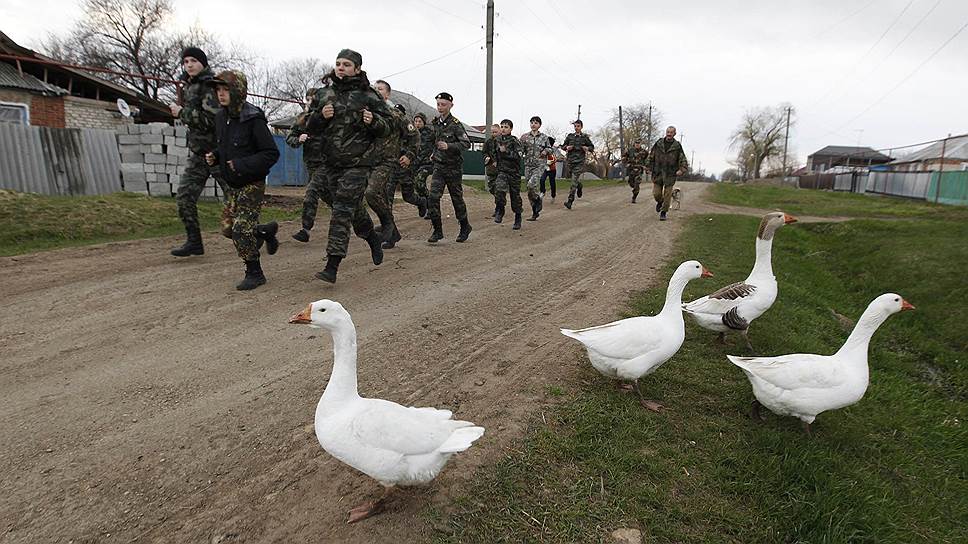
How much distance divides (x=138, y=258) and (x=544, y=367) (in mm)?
6391

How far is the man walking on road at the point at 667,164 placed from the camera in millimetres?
13219

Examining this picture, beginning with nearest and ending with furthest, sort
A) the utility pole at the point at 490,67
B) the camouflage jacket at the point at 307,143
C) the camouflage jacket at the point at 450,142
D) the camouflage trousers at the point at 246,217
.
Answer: the camouflage trousers at the point at 246,217, the camouflage jacket at the point at 307,143, the camouflage jacket at the point at 450,142, the utility pole at the point at 490,67

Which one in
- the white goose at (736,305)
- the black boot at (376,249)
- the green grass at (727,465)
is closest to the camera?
the green grass at (727,465)

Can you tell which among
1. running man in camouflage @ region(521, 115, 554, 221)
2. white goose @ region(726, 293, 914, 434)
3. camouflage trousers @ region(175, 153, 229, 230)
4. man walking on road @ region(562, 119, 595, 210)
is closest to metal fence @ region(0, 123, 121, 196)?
camouflage trousers @ region(175, 153, 229, 230)

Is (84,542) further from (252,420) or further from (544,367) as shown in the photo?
(544,367)

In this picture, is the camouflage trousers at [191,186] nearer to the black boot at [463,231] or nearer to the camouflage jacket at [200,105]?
the camouflage jacket at [200,105]

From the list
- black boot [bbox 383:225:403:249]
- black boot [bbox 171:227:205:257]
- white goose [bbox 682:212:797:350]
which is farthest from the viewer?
black boot [bbox 383:225:403:249]

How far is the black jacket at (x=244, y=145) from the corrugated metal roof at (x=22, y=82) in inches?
720

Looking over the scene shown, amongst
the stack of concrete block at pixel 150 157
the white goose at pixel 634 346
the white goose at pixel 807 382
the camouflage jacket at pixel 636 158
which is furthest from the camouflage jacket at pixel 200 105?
the camouflage jacket at pixel 636 158

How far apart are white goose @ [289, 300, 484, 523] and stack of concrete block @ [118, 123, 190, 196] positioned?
1312 cm

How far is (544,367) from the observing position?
13.5 feet

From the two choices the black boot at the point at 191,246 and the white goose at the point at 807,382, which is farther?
the black boot at the point at 191,246

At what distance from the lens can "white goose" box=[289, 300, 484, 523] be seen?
7.79ft

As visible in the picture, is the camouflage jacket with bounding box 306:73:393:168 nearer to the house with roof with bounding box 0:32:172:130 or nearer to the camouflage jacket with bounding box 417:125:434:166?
the camouflage jacket with bounding box 417:125:434:166
